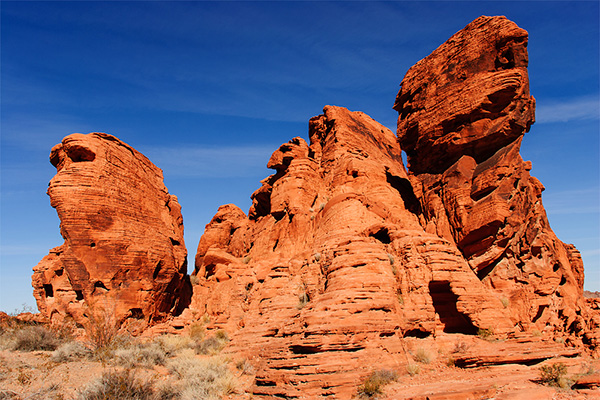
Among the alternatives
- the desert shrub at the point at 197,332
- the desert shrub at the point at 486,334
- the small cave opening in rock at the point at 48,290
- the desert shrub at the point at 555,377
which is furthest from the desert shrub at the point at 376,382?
the small cave opening in rock at the point at 48,290

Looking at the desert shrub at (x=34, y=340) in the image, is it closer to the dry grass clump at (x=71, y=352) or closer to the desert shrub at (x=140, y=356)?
A: the dry grass clump at (x=71, y=352)

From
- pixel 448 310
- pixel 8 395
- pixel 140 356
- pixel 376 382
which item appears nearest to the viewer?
pixel 8 395

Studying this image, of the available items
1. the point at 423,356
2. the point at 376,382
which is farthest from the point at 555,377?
the point at 376,382

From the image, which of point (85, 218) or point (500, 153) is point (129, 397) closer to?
point (85, 218)

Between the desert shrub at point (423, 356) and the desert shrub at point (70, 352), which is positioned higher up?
the desert shrub at point (70, 352)

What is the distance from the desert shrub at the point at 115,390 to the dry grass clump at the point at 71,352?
13.3 ft

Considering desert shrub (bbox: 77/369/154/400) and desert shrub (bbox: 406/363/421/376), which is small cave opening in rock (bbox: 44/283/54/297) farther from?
desert shrub (bbox: 406/363/421/376)

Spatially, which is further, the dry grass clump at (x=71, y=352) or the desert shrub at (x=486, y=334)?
the desert shrub at (x=486, y=334)

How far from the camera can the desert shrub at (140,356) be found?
14220mm

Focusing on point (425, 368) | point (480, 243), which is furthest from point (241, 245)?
point (425, 368)

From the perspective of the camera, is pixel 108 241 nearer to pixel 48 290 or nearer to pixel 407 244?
pixel 48 290

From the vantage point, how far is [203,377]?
13.7 m

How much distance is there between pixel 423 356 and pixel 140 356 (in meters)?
10.5

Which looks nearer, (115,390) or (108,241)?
(115,390)
